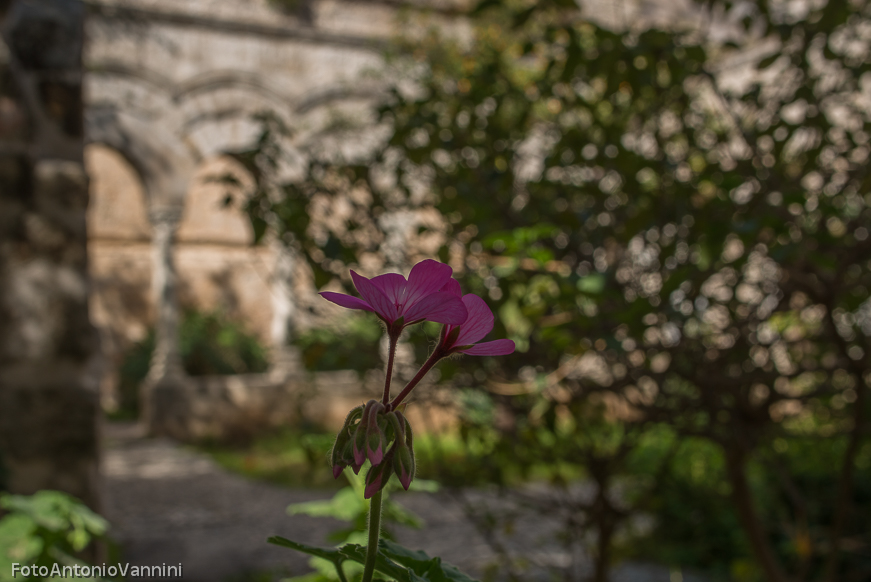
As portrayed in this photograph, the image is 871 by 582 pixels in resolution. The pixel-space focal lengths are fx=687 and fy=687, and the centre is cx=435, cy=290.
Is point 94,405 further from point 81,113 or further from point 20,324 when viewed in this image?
point 81,113

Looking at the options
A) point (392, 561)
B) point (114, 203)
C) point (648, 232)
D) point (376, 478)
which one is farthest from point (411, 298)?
point (114, 203)

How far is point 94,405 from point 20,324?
31 cm

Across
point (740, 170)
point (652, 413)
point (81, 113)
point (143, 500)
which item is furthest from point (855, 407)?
point (143, 500)

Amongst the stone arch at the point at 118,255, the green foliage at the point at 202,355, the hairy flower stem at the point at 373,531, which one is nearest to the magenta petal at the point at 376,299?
the hairy flower stem at the point at 373,531

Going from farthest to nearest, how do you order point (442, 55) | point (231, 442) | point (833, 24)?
point (231, 442)
point (442, 55)
point (833, 24)

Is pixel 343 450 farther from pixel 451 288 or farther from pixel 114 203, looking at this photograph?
pixel 114 203

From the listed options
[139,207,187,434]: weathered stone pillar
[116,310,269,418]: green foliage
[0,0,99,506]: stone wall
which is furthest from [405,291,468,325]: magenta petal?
[116,310,269,418]: green foliage

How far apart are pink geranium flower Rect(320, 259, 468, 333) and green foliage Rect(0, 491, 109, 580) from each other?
734 mm

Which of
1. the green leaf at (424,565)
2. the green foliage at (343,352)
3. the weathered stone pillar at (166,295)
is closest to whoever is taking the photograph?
the green leaf at (424,565)

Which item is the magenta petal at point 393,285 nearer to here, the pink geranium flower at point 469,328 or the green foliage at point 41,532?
the pink geranium flower at point 469,328

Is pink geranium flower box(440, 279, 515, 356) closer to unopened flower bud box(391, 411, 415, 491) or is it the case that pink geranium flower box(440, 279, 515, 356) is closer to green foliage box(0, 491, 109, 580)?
unopened flower bud box(391, 411, 415, 491)

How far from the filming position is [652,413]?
1958 millimetres

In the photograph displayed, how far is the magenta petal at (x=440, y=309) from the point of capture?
44 centimetres

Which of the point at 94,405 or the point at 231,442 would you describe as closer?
the point at 94,405
